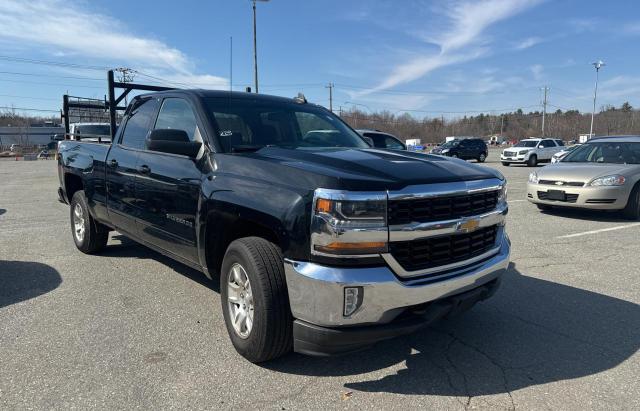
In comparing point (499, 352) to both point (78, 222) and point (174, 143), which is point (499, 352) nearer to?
point (174, 143)

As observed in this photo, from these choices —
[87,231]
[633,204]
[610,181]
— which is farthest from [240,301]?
[633,204]

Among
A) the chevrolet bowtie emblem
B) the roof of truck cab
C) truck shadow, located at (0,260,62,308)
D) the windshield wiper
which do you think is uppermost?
the roof of truck cab

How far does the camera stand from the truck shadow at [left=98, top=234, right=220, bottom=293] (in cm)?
496

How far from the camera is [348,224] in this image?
260 cm

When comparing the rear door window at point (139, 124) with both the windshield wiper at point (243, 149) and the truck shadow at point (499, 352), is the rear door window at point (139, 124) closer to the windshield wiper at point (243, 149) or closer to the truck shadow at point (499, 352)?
the windshield wiper at point (243, 149)

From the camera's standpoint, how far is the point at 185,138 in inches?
144

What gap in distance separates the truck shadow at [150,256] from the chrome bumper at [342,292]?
7.19 ft

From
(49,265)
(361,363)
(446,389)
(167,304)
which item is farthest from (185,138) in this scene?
(49,265)

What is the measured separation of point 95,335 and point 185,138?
1.71m

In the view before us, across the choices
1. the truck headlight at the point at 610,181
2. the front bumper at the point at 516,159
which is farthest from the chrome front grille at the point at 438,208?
the front bumper at the point at 516,159

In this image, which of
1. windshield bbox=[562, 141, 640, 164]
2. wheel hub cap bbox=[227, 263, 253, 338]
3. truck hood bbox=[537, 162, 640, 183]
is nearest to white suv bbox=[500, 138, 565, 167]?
windshield bbox=[562, 141, 640, 164]

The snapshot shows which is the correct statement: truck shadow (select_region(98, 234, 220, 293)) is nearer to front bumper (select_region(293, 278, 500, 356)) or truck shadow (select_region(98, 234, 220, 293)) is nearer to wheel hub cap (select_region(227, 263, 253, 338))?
wheel hub cap (select_region(227, 263, 253, 338))

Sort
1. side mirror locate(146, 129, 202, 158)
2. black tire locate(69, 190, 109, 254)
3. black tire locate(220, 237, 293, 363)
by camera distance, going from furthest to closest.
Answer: black tire locate(69, 190, 109, 254) < side mirror locate(146, 129, 202, 158) < black tire locate(220, 237, 293, 363)

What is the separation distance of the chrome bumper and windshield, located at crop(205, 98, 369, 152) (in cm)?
139
